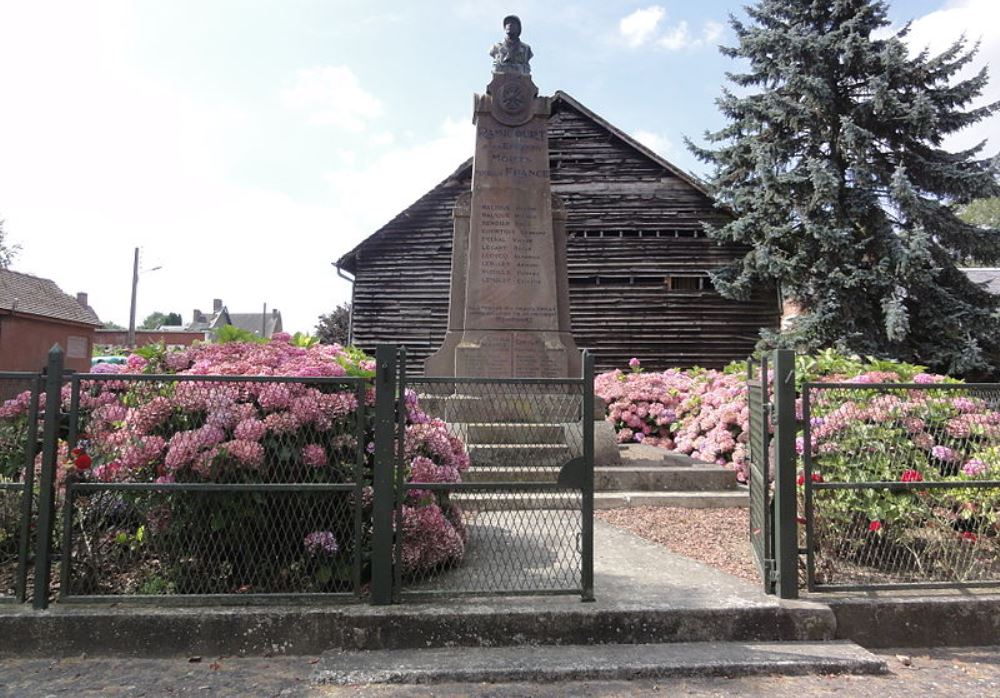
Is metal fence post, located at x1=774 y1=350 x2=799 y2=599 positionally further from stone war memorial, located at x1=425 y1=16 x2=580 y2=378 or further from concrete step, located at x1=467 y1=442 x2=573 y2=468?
stone war memorial, located at x1=425 y1=16 x2=580 y2=378

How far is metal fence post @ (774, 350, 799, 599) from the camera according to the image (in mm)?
3559

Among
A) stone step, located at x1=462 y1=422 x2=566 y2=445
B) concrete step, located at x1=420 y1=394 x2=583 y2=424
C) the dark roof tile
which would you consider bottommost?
stone step, located at x1=462 y1=422 x2=566 y2=445

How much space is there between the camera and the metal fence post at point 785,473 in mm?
3559

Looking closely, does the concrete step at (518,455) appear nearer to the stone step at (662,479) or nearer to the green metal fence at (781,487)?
the stone step at (662,479)

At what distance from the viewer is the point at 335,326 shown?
77.0 feet

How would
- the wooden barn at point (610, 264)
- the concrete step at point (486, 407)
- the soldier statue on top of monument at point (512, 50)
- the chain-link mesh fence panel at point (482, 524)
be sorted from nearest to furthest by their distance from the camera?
the chain-link mesh fence panel at point (482, 524) → the concrete step at point (486, 407) → the soldier statue on top of monument at point (512, 50) → the wooden barn at point (610, 264)

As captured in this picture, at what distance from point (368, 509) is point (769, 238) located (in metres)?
12.9

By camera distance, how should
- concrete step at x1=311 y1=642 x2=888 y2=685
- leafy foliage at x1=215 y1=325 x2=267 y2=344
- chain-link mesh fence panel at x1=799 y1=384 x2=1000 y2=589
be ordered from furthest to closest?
leafy foliage at x1=215 y1=325 x2=267 y2=344 → chain-link mesh fence panel at x1=799 y1=384 x2=1000 y2=589 → concrete step at x1=311 y1=642 x2=888 y2=685

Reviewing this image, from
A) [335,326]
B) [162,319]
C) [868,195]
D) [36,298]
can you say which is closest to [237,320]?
[162,319]

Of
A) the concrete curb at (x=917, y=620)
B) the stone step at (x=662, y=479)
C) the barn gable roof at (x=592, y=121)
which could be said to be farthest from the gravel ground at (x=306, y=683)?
the barn gable roof at (x=592, y=121)

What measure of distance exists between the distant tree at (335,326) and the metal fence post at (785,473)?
20.3m

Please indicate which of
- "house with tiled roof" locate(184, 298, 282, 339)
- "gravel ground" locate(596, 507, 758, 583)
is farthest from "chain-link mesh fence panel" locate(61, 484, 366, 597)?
"house with tiled roof" locate(184, 298, 282, 339)

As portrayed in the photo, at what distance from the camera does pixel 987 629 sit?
3523 mm

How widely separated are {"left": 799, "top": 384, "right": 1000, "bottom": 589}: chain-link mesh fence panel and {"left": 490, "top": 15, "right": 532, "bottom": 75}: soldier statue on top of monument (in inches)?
244
